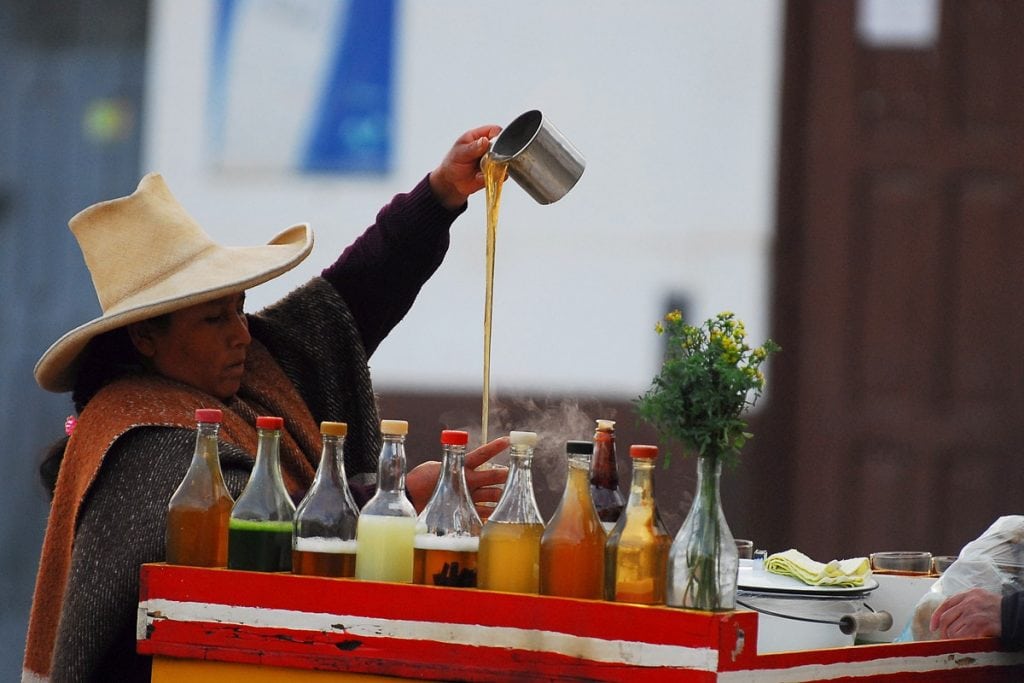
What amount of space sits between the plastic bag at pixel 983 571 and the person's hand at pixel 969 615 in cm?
6

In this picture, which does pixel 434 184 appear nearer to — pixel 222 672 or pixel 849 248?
pixel 222 672

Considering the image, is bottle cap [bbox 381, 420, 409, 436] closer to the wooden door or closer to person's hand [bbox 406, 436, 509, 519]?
person's hand [bbox 406, 436, 509, 519]

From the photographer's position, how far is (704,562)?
5.35 feet

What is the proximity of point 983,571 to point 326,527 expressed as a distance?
99 centimetres

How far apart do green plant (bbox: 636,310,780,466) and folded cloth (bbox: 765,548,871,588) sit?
51cm

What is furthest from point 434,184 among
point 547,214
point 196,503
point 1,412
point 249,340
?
point 1,412

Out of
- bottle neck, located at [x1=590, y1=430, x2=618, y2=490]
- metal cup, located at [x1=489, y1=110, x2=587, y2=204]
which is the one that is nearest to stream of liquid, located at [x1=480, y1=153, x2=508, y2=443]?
metal cup, located at [x1=489, y1=110, x2=587, y2=204]

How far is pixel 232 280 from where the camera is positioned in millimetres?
2434

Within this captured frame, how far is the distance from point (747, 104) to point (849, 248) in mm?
600

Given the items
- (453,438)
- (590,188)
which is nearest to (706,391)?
(453,438)

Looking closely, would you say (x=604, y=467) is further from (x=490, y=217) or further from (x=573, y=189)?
(x=573, y=189)

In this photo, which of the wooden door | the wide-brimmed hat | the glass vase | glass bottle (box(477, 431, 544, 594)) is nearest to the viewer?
the glass vase

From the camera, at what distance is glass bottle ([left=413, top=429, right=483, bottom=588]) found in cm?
183

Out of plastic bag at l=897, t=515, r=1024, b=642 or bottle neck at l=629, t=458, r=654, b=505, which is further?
plastic bag at l=897, t=515, r=1024, b=642
